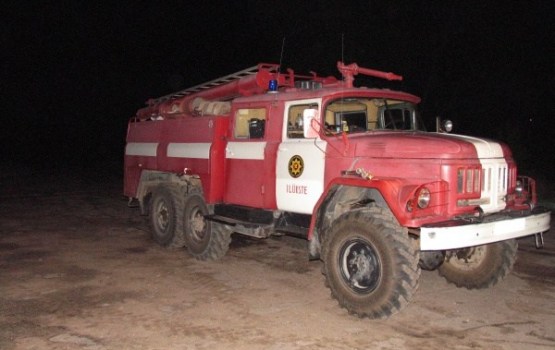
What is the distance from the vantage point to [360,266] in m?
5.75

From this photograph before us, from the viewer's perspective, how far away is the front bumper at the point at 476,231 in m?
5.07

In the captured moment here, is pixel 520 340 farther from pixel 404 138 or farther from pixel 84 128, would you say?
pixel 84 128

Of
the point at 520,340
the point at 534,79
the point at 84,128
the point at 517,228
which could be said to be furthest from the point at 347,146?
the point at 84,128

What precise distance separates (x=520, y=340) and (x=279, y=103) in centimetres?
400

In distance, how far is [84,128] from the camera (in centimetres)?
5731

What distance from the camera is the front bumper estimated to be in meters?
5.07

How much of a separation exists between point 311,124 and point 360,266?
1800mm

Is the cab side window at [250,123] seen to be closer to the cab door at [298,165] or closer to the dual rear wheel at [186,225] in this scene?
the cab door at [298,165]

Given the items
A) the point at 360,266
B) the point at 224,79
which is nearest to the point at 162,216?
the point at 224,79

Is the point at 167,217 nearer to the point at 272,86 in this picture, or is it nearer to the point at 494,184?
the point at 272,86

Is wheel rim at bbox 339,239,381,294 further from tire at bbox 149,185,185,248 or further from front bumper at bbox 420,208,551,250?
tire at bbox 149,185,185,248

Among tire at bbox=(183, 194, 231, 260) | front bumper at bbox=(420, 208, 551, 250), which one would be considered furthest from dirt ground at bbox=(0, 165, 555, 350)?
front bumper at bbox=(420, 208, 551, 250)

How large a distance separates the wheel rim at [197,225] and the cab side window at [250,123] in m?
1.60

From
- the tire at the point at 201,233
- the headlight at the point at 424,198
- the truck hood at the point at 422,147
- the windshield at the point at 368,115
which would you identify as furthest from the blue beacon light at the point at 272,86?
the headlight at the point at 424,198
